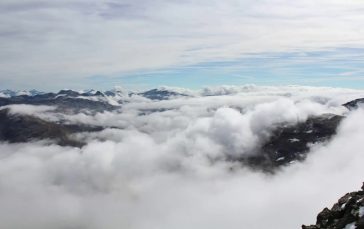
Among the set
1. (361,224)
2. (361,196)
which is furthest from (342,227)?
(361,196)

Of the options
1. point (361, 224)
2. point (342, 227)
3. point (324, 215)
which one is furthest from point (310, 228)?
point (361, 224)

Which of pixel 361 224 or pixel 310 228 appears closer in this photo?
pixel 361 224

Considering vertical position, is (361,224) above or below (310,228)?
above

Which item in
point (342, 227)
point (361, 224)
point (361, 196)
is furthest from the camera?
point (361, 196)

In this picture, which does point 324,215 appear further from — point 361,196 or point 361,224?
point 361,224

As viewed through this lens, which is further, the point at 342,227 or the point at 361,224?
the point at 342,227

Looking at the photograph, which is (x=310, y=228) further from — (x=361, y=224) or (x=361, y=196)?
(x=361, y=224)

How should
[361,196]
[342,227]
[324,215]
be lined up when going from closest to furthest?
1. [342,227]
2. [361,196]
3. [324,215]
